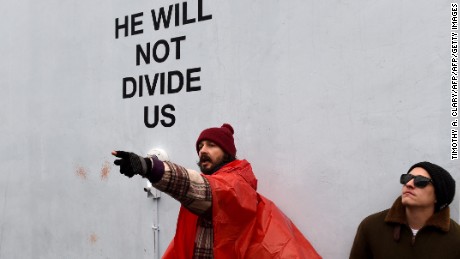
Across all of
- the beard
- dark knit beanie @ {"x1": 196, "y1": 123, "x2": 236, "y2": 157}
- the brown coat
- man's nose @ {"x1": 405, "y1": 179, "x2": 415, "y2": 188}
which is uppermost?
→ dark knit beanie @ {"x1": 196, "y1": 123, "x2": 236, "y2": 157}

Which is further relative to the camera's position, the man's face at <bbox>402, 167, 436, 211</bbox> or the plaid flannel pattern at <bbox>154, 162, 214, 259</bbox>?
the man's face at <bbox>402, 167, 436, 211</bbox>

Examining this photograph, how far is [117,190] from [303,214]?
4.97ft

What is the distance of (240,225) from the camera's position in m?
2.71

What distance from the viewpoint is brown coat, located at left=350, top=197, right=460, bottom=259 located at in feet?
8.76

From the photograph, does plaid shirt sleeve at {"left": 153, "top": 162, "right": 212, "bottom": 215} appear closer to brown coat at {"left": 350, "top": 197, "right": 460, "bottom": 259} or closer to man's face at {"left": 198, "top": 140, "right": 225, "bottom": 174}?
man's face at {"left": 198, "top": 140, "right": 225, "bottom": 174}

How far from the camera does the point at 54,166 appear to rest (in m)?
4.59

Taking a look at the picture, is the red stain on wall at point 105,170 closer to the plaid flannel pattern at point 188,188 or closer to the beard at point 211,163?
the beard at point 211,163

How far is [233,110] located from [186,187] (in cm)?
138

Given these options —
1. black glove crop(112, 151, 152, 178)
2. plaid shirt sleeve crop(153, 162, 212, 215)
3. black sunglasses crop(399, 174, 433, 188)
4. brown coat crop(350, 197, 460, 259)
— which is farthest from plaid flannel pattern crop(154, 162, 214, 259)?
black sunglasses crop(399, 174, 433, 188)

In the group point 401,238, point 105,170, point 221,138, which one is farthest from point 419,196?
point 105,170

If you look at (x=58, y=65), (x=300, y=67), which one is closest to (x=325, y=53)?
(x=300, y=67)

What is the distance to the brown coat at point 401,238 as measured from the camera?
2670 millimetres

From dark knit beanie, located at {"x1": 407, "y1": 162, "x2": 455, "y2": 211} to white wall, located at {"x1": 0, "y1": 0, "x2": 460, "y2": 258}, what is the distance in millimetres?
151

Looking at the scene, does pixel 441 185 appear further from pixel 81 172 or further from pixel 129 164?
pixel 81 172
